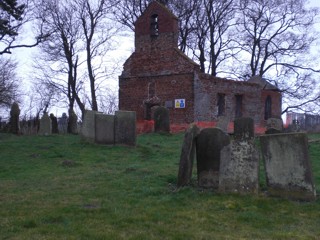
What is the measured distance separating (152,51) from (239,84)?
22.5ft

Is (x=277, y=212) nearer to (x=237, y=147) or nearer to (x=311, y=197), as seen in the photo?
(x=311, y=197)

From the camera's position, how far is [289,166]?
788cm

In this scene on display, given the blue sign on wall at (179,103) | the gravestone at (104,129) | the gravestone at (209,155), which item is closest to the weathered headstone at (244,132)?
the gravestone at (209,155)

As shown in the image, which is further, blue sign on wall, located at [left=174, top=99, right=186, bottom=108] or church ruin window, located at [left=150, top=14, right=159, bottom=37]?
church ruin window, located at [left=150, top=14, right=159, bottom=37]

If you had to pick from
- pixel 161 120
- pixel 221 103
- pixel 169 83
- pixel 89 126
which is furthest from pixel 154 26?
pixel 89 126

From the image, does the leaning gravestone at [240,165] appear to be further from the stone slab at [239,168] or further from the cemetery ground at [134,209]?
the cemetery ground at [134,209]

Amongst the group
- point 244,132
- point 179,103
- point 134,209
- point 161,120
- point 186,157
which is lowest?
point 134,209

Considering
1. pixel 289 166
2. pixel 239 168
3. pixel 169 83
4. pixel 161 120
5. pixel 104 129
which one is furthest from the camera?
pixel 169 83

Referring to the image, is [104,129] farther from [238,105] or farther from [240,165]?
[238,105]

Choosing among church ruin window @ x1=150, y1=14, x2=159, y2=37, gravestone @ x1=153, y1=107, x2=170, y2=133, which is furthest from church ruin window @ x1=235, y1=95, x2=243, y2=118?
gravestone @ x1=153, y1=107, x2=170, y2=133

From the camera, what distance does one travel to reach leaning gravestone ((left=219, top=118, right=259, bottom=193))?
805cm

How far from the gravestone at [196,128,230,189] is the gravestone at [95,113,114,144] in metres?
8.15

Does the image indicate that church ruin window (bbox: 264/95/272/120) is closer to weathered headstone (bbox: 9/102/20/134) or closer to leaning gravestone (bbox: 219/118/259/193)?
weathered headstone (bbox: 9/102/20/134)

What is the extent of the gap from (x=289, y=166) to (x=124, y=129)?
31.8ft
